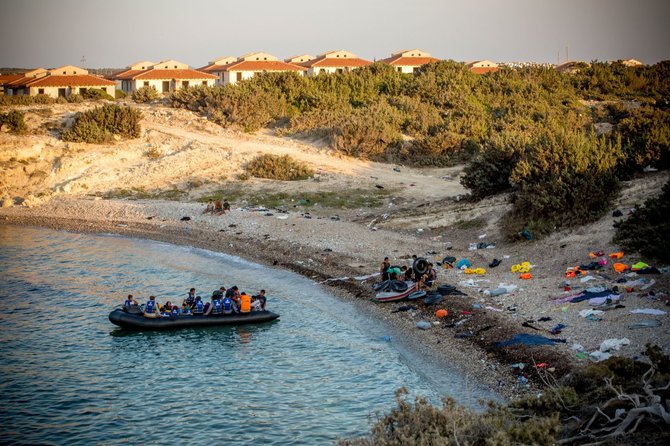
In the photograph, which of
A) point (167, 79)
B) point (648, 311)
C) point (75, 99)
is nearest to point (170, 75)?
point (167, 79)

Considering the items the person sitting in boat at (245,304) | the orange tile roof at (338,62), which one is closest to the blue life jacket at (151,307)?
the person sitting in boat at (245,304)

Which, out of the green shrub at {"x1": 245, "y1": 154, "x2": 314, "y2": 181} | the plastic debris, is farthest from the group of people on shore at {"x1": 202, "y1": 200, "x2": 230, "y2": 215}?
the plastic debris

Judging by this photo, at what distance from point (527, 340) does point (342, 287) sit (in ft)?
26.9

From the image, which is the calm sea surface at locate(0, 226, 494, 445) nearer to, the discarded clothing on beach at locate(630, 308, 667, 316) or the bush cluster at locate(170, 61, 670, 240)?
the discarded clothing on beach at locate(630, 308, 667, 316)

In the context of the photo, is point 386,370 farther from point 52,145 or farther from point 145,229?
point 52,145

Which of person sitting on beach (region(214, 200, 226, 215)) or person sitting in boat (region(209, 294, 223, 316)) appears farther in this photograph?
person sitting on beach (region(214, 200, 226, 215))

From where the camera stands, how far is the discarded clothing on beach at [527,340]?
1529 centimetres

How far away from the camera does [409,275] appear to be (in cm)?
2106

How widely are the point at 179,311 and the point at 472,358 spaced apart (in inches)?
355

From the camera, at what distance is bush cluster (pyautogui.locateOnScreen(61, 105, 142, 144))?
42.1 m

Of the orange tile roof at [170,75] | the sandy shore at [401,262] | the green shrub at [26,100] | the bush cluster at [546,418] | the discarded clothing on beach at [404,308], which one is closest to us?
the bush cluster at [546,418]

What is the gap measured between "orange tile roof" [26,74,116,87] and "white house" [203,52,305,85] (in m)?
13.2

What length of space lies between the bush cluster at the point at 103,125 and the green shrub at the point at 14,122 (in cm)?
270

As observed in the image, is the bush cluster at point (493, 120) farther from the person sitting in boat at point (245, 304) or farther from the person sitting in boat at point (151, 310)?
the person sitting in boat at point (151, 310)
